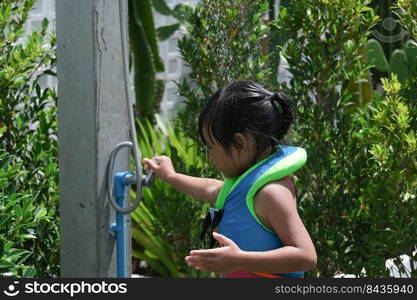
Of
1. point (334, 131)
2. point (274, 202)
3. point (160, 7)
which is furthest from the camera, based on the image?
point (160, 7)

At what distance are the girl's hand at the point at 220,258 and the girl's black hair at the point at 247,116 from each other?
360 mm

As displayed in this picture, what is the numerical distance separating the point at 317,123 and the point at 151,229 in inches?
75.6

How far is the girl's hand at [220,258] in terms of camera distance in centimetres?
215

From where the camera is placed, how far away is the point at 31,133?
3.77 metres

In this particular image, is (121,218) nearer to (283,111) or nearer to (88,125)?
(88,125)

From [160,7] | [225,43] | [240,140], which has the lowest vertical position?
[240,140]

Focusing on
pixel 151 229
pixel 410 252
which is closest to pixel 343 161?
pixel 410 252

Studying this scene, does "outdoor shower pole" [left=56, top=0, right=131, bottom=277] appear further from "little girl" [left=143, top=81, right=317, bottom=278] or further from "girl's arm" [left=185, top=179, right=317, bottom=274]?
"girl's arm" [left=185, top=179, right=317, bottom=274]

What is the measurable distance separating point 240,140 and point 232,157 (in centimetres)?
6

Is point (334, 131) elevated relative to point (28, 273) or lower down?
elevated

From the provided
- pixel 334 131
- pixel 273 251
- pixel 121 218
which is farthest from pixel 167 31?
Answer: pixel 273 251

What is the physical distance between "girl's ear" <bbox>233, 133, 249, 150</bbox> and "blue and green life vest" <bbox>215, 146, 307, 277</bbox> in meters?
0.07

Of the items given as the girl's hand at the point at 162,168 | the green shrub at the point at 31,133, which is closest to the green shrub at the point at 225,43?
the green shrub at the point at 31,133

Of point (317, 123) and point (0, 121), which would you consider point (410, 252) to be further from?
point (0, 121)
